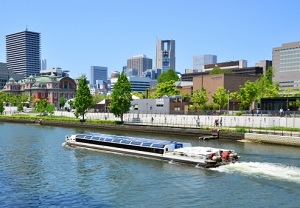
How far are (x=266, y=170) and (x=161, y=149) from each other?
14.5 m

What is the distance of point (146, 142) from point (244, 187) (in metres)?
20.4

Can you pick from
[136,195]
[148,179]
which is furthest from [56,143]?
[136,195]

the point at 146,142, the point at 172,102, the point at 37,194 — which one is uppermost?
the point at 172,102

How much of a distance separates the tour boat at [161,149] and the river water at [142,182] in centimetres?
112

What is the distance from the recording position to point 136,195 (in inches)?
1242

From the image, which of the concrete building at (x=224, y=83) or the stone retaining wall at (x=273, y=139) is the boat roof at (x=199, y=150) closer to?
the stone retaining wall at (x=273, y=139)

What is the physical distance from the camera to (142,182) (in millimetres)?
35938

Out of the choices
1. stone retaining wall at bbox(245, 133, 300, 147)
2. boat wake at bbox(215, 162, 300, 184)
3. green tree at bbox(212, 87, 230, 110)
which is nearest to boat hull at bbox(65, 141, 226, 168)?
boat wake at bbox(215, 162, 300, 184)

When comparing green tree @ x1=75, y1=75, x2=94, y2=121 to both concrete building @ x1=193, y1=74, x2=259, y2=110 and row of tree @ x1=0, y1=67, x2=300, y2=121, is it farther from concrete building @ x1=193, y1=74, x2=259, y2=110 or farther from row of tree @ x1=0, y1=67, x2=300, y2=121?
concrete building @ x1=193, y1=74, x2=259, y2=110

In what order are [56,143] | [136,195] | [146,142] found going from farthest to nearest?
[56,143], [146,142], [136,195]

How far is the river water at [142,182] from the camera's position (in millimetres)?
29750

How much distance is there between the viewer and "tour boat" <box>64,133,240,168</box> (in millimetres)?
42531

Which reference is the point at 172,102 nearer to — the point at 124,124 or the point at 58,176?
the point at 124,124

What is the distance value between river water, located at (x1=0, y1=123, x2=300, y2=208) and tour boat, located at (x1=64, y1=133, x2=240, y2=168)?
112 centimetres
